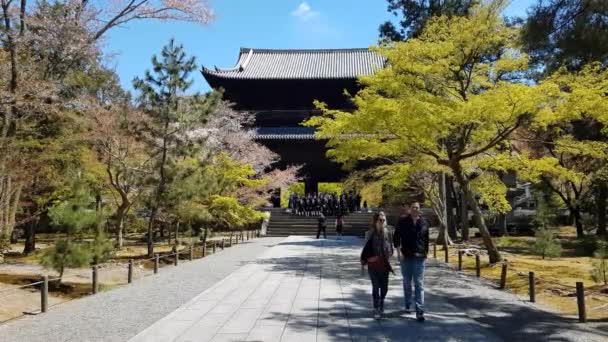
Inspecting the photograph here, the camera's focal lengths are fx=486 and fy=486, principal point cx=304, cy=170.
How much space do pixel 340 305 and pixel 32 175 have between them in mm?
13375

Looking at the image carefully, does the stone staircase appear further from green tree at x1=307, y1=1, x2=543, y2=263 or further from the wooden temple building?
green tree at x1=307, y1=1, x2=543, y2=263

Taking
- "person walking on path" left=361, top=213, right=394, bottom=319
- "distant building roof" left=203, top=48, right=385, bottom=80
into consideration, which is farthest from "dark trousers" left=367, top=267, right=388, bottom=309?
"distant building roof" left=203, top=48, right=385, bottom=80

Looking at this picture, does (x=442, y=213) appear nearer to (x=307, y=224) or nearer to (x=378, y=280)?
(x=307, y=224)

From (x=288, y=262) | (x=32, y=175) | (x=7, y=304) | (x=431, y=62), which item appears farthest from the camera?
(x=32, y=175)

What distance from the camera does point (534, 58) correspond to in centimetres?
1133

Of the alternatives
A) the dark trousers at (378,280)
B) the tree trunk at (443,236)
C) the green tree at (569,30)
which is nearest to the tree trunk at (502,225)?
the tree trunk at (443,236)

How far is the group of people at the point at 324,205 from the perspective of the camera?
31.2 metres

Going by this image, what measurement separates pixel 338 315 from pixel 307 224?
71.2 ft

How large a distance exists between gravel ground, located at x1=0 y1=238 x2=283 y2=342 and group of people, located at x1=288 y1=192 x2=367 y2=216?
18.3 meters

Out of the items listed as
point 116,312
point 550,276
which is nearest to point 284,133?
point 550,276

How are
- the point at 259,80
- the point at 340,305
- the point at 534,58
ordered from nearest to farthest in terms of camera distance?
the point at 340,305, the point at 534,58, the point at 259,80

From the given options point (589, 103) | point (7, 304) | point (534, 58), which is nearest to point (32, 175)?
point (7, 304)

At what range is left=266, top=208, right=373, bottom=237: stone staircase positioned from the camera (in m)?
28.5

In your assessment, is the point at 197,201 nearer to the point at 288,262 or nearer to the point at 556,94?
the point at 288,262
